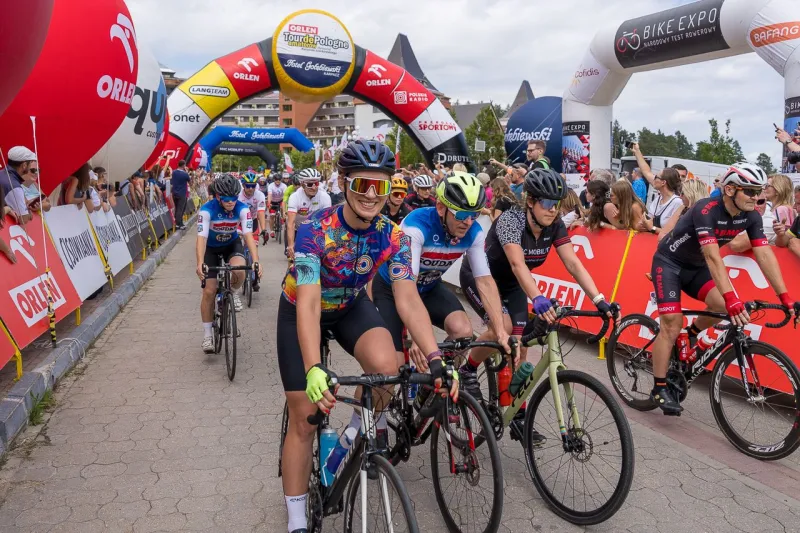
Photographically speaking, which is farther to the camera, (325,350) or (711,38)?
(711,38)

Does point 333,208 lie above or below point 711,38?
below

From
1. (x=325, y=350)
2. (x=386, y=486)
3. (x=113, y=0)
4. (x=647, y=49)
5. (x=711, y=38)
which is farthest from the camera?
(x=647, y=49)

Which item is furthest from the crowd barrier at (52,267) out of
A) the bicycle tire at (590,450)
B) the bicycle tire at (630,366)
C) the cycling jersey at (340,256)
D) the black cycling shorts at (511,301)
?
the bicycle tire at (630,366)

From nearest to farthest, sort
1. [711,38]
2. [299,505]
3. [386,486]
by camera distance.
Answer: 1. [386,486]
2. [299,505]
3. [711,38]

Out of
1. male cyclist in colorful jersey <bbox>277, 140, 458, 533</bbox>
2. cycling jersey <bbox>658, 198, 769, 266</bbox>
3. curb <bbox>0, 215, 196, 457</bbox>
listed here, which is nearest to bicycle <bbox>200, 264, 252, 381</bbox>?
curb <bbox>0, 215, 196, 457</bbox>

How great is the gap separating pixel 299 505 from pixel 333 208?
145 cm

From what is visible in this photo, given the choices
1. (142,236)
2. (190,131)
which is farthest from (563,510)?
(190,131)

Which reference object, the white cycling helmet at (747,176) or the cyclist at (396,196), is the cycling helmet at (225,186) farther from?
the white cycling helmet at (747,176)

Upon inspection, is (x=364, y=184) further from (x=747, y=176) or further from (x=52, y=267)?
(x=52, y=267)

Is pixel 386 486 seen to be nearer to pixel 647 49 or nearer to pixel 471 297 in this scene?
pixel 471 297

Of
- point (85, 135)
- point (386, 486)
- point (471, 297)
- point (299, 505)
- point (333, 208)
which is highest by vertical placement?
point (85, 135)

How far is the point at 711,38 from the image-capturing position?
43.0 ft

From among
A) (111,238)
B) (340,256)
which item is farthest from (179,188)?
(340,256)

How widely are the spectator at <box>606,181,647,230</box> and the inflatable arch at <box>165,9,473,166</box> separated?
445 inches
